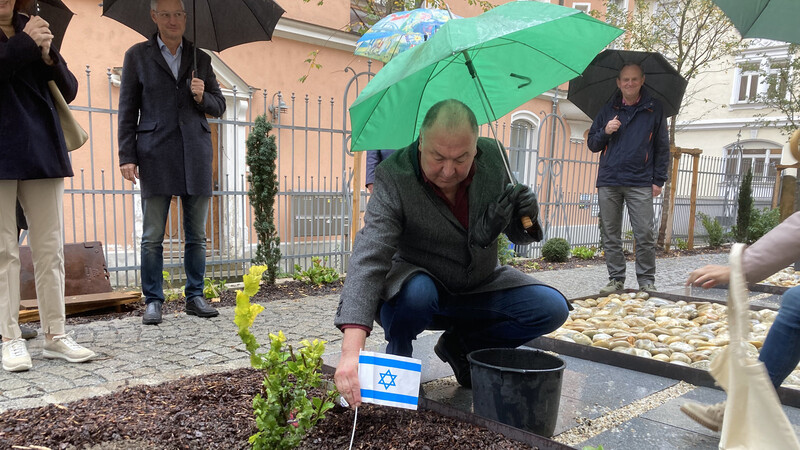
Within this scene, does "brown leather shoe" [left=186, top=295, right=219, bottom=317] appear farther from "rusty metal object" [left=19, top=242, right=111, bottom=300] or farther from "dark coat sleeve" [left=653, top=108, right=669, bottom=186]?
"dark coat sleeve" [left=653, top=108, right=669, bottom=186]

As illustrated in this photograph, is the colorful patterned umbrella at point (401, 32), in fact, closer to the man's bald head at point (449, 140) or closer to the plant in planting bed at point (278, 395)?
the man's bald head at point (449, 140)

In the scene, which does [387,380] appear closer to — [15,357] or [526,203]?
[526,203]

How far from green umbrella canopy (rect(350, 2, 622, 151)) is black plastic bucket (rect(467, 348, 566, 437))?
1131mm

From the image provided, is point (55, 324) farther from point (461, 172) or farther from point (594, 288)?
point (594, 288)

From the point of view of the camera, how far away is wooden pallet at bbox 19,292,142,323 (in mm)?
3898

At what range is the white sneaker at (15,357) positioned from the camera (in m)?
2.82

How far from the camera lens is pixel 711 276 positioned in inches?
66.1

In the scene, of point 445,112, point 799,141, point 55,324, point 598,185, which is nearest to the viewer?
point 445,112

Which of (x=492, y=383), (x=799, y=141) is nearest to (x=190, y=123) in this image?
(x=492, y=383)

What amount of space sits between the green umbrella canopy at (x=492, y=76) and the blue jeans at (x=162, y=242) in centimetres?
211

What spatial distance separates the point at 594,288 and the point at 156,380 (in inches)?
190

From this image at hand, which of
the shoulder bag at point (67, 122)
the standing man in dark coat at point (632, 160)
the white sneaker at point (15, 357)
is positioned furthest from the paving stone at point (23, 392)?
the standing man in dark coat at point (632, 160)

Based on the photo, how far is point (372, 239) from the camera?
2104 mm


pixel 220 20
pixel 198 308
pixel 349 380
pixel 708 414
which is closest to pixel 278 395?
pixel 349 380
